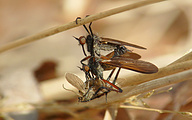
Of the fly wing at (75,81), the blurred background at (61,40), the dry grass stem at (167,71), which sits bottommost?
the dry grass stem at (167,71)

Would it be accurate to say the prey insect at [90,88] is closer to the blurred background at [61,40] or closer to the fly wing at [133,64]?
the fly wing at [133,64]

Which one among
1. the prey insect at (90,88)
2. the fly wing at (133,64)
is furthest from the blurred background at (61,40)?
the fly wing at (133,64)

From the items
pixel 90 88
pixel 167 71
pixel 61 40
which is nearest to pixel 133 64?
pixel 167 71

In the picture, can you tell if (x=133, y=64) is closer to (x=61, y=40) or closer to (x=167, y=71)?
(x=167, y=71)

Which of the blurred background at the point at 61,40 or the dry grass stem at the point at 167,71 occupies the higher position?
the blurred background at the point at 61,40

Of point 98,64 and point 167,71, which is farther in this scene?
point 98,64

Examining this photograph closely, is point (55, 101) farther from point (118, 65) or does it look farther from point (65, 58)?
point (118, 65)
